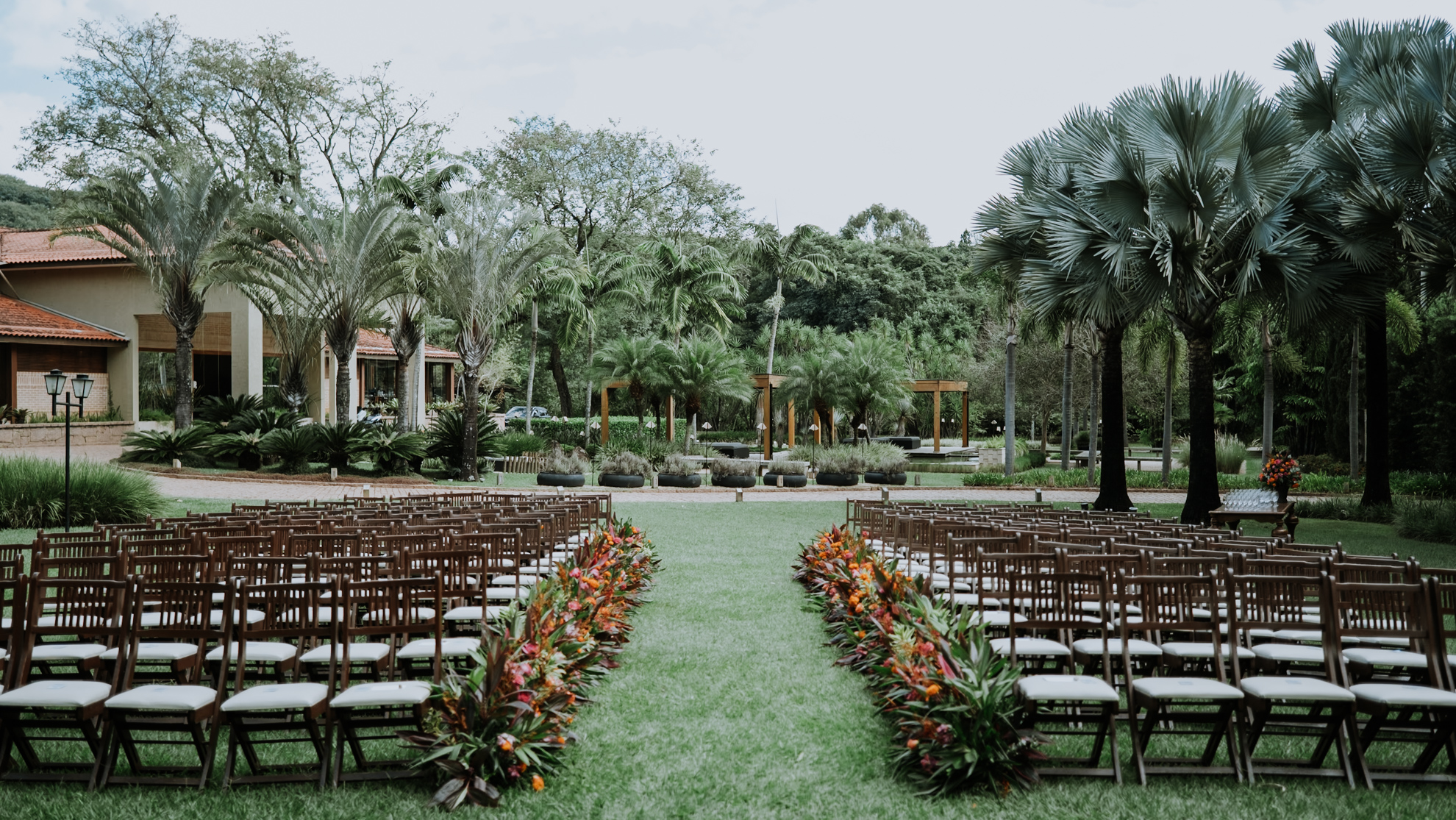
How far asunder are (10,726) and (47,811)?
0.59 m

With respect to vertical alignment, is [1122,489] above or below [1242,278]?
below

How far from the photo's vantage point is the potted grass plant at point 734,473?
26891 mm

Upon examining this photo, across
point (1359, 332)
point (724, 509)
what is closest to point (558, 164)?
point (724, 509)

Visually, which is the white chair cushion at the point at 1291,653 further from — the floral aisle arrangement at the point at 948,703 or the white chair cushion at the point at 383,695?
the white chair cushion at the point at 383,695

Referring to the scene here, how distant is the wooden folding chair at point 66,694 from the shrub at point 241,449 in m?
21.5

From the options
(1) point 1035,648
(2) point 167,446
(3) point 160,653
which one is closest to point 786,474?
(2) point 167,446

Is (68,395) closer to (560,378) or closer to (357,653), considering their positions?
(357,653)

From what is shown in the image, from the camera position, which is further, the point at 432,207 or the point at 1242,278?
the point at 432,207

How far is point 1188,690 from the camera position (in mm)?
A: 4750

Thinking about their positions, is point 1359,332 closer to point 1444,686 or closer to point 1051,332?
point 1051,332

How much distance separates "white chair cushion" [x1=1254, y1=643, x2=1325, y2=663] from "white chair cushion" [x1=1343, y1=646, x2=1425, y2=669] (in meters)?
0.18

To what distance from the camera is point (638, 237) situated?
4881 centimetres

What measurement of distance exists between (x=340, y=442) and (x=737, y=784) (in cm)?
2329

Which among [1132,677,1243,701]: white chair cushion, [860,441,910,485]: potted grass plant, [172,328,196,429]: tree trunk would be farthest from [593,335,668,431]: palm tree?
[1132,677,1243,701]: white chair cushion
